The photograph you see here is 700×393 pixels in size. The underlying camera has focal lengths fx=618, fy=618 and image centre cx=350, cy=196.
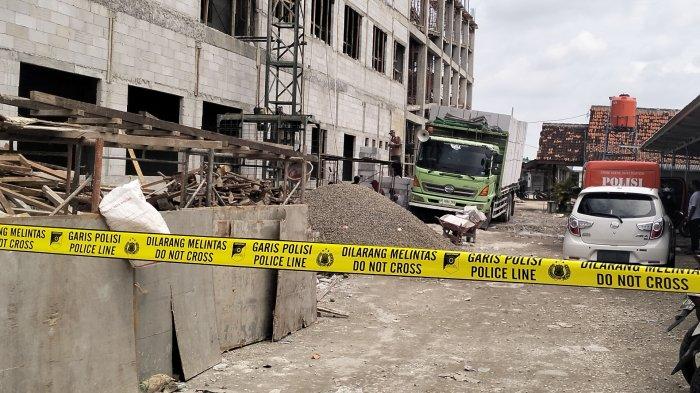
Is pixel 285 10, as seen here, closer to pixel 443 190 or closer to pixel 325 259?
pixel 443 190

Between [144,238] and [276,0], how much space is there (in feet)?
52.0

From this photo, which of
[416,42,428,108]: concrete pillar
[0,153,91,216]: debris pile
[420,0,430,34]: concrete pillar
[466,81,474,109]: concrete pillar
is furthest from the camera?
[466,81,474,109]: concrete pillar

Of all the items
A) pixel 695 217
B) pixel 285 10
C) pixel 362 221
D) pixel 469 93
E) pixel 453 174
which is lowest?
pixel 362 221

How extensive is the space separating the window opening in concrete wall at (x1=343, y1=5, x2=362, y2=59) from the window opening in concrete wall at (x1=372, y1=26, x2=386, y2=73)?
2400 millimetres

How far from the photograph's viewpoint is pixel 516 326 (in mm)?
8648

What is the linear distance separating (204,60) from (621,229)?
36.9 feet

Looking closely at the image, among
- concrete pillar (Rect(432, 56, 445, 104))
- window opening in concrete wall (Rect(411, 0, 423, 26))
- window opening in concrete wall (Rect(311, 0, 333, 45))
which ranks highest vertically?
window opening in concrete wall (Rect(411, 0, 423, 26))

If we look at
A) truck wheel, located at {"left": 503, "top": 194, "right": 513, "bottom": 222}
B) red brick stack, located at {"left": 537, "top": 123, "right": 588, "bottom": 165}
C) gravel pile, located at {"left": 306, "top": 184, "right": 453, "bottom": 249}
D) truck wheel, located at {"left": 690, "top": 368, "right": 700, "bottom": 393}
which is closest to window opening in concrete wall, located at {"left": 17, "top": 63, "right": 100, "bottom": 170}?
gravel pile, located at {"left": 306, "top": 184, "right": 453, "bottom": 249}

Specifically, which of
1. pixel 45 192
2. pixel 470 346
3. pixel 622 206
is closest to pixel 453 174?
pixel 622 206

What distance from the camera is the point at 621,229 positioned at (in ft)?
36.8

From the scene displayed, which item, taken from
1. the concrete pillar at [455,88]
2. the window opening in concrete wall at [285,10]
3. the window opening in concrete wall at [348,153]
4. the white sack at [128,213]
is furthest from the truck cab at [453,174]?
the concrete pillar at [455,88]

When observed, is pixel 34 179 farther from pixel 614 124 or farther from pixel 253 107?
pixel 614 124

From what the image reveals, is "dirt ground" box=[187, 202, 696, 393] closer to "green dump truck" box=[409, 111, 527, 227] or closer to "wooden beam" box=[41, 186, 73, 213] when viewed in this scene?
"wooden beam" box=[41, 186, 73, 213]

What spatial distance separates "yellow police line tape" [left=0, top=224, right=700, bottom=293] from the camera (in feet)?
14.1
